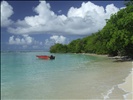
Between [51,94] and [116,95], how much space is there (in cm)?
307

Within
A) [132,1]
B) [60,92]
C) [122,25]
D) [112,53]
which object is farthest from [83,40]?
[60,92]

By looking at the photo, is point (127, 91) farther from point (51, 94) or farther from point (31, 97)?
point (31, 97)

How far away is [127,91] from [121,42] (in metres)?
22.9

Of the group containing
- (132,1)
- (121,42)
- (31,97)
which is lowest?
(31,97)

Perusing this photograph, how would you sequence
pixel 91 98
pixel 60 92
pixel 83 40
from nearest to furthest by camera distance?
1. pixel 91 98
2. pixel 60 92
3. pixel 83 40

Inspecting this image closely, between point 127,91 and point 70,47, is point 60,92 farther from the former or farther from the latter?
point 70,47

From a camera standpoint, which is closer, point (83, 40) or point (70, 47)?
point (83, 40)

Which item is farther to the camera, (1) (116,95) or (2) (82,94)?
(2) (82,94)

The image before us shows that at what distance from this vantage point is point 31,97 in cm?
A: 1110

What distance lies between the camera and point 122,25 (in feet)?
106

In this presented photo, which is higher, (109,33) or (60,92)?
(109,33)

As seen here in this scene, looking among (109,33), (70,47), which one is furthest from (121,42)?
(70,47)

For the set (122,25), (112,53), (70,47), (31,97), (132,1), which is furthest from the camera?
(70,47)

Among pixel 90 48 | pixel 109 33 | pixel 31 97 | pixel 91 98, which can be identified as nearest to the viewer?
pixel 91 98
